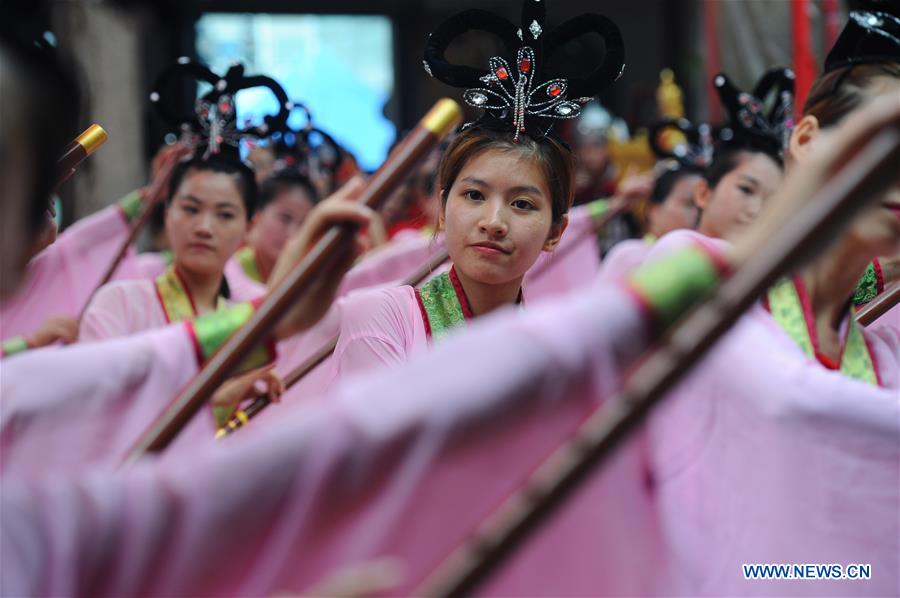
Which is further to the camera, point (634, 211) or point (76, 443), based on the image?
point (634, 211)

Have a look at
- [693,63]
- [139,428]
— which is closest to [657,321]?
[139,428]

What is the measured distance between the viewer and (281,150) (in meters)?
4.68

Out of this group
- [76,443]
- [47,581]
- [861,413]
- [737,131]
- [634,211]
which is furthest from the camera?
[634,211]

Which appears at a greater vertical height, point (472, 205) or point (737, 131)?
point (472, 205)

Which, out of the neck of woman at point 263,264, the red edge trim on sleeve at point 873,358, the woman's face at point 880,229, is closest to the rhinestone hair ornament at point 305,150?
the neck of woman at point 263,264

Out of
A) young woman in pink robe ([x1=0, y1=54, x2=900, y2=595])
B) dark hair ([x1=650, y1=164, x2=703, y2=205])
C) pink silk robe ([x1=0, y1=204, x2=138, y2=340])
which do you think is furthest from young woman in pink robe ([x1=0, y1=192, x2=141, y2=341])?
young woman in pink robe ([x1=0, y1=54, x2=900, y2=595])

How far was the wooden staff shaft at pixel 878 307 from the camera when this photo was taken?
7.14ft

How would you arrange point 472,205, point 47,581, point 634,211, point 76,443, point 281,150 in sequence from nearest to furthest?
point 47,581 < point 76,443 < point 472,205 < point 281,150 < point 634,211

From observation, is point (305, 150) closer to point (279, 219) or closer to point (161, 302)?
point (279, 219)

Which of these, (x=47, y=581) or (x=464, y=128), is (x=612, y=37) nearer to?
(x=464, y=128)

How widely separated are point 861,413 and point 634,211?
15.6 ft

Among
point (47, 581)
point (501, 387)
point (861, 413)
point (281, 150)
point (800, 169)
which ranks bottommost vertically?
point (281, 150)

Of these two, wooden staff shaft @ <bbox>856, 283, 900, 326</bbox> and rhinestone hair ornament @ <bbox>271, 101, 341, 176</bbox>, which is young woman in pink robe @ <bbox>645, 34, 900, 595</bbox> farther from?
rhinestone hair ornament @ <bbox>271, 101, 341, 176</bbox>

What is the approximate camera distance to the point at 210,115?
357 centimetres
